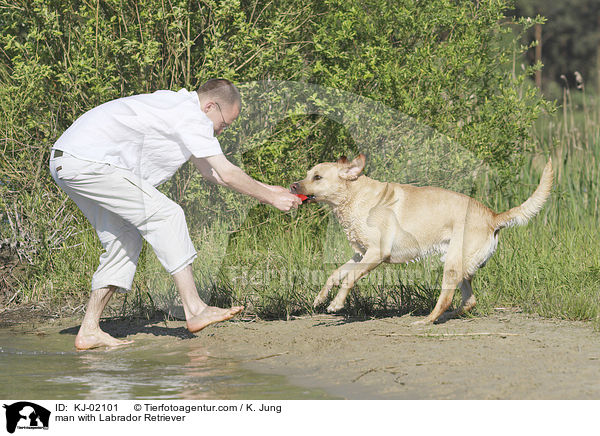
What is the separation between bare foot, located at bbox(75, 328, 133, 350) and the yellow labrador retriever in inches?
70.1

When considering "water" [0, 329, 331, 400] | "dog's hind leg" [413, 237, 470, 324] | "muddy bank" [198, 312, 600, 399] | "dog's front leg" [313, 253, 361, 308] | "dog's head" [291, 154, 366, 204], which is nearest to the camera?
"muddy bank" [198, 312, 600, 399]

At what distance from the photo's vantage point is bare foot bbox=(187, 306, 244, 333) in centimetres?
613

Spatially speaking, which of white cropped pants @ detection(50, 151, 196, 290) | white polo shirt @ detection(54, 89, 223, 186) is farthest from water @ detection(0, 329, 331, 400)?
white polo shirt @ detection(54, 89, 223, 186)

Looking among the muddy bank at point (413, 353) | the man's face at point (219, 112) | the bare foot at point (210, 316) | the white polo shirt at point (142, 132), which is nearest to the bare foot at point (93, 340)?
the muddy bank at point (413, 353)

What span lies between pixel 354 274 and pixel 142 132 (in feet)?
6.90

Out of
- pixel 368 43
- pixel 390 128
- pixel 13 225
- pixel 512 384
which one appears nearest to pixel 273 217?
pixel 390 128

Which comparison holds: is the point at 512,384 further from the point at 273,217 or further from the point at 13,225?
the point at 13,225

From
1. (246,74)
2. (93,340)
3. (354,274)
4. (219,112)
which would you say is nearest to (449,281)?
(354,274)

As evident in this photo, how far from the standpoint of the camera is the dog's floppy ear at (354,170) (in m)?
6.81

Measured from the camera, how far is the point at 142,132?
6.23 metres

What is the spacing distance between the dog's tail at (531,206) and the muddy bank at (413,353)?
0.84m

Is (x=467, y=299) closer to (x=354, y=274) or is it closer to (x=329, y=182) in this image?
(x=354, y=274)

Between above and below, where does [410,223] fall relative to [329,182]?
below
